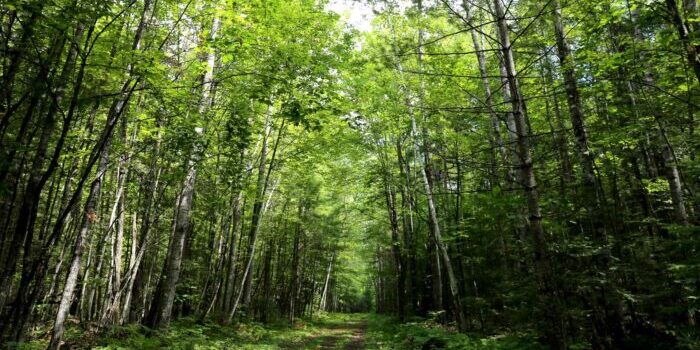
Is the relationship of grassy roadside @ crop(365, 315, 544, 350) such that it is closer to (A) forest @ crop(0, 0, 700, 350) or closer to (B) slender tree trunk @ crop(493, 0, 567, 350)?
(A) forest @ crop(0, 0, 700, 350)

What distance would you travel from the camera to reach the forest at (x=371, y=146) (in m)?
4.36

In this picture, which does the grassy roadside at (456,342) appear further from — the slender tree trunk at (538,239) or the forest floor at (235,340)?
the slender tree trunk at (538,239)

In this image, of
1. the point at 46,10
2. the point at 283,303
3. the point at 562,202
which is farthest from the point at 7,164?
the point at 283,303

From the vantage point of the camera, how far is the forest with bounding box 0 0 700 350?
436 centimetres

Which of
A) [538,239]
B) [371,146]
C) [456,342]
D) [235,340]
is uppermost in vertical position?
[371,146]

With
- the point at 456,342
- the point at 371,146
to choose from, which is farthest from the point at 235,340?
the point at 371,146

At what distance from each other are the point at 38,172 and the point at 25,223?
1.95 feet

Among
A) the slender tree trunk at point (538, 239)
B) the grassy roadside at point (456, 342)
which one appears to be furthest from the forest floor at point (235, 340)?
the slender tree trunk at point (538, 239)

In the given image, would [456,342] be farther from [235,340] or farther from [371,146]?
[371,146]

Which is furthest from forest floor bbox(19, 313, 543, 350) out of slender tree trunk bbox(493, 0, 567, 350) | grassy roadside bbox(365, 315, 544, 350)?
slender tree trunk bbox(493, 0, 567, 350)

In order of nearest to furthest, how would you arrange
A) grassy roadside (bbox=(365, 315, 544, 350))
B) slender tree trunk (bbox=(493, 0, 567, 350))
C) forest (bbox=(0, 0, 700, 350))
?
slender tree trunk (bbox=(493, 0, 567, 350)) < forest (bbox=(0, 0, 700, 350)) < grassy roadside (bbox=(365, 315, 544, 350))

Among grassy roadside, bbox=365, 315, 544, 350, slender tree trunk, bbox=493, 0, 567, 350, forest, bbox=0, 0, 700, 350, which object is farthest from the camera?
grassy roadside, bbox=365, 315, 544, 350

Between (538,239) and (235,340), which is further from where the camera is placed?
(235,340)

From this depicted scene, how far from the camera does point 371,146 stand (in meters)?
16.4
